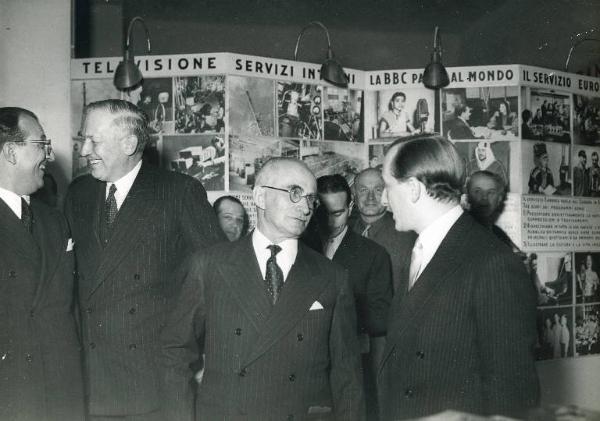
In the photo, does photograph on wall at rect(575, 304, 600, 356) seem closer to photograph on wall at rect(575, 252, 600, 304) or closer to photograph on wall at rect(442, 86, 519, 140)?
photograph on wall at rect(575, 252, 600, 304)

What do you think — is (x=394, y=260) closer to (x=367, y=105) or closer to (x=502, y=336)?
(x=367, y=105)

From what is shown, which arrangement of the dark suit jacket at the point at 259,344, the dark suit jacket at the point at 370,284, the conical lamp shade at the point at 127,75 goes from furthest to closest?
the conical lamp shade at the point at 127,75
the dark suit jacket at the point at 370,284
the dark suit jacket at the point at 259,344

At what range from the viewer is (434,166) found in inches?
83.2

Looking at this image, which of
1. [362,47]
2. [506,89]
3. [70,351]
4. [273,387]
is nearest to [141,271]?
[70,351]

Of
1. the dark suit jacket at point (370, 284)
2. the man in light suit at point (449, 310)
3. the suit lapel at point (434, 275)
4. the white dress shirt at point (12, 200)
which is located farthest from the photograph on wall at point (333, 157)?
the suit lapel at point (434, 275)

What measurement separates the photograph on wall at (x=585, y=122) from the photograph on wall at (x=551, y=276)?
106 centimetres

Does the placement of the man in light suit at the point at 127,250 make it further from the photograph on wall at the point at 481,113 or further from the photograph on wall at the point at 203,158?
the photograph on wall at the point at 481,113

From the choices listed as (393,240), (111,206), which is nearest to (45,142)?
(111,206)

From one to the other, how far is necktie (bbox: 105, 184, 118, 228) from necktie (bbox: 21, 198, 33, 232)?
337 mm

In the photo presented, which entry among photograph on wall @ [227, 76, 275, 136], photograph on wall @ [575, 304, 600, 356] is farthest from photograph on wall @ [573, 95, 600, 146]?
photograph on wall @ [227, 76, 275, 136]

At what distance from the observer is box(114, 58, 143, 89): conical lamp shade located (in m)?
4.84

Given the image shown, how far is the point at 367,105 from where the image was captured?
5555 mm

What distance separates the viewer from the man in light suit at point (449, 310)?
1.88 metres

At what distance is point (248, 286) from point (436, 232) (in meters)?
0.80
